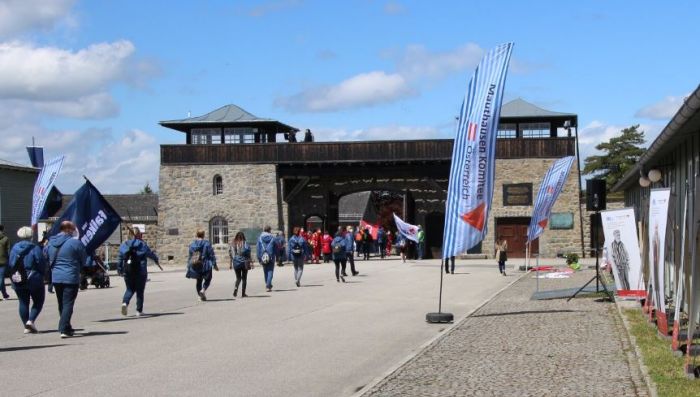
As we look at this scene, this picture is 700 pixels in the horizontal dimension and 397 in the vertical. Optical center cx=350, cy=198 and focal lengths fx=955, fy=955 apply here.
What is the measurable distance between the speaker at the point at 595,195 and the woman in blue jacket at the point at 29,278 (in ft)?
45.2

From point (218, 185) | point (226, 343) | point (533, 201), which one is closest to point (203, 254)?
point (226, 343)

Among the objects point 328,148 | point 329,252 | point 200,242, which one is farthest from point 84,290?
point 328,148

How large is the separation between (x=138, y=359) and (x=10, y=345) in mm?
2534

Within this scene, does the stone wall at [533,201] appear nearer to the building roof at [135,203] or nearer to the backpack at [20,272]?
the backpack at [20,272]

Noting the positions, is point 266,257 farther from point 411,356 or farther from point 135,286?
point 411,356

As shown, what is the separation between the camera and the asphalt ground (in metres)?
9.33

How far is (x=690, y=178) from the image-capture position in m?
15.4

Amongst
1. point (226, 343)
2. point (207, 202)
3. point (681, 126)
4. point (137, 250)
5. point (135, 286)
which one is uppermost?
point (207, 202)

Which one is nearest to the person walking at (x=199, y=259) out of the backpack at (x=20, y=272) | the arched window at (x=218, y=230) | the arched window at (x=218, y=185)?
the backpack at (x=20, y=272)

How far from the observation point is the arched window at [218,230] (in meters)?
50.2

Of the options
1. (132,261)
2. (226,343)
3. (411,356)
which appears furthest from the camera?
(132,261)

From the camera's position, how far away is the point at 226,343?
41.0 ft

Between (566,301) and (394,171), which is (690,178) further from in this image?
(394,171)

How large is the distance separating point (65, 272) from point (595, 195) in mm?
14091
